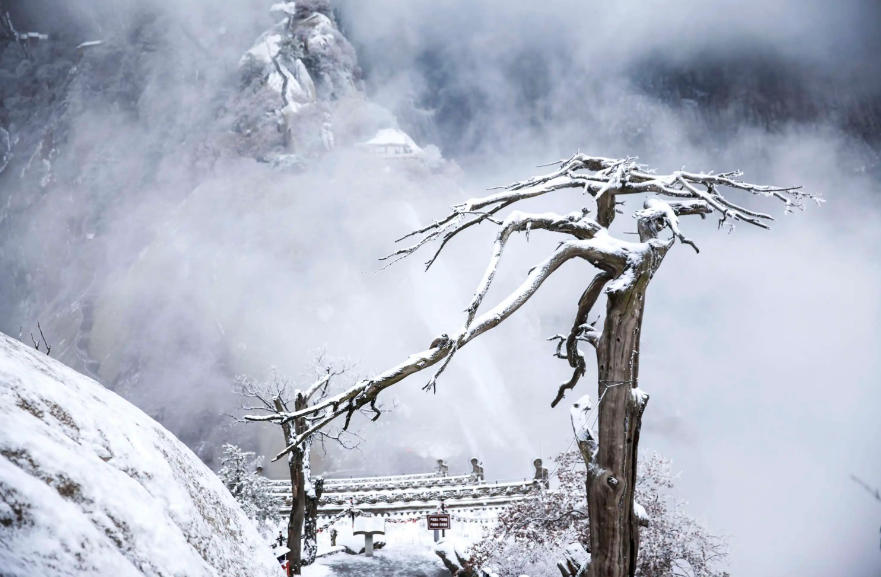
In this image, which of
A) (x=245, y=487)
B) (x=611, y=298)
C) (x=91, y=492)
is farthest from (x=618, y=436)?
(x=245, y=487)

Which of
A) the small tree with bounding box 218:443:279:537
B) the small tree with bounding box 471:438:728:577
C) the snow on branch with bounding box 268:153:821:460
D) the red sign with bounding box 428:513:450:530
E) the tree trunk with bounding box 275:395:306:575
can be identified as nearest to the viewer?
the snow on branch with bounding box 268:153:821:460

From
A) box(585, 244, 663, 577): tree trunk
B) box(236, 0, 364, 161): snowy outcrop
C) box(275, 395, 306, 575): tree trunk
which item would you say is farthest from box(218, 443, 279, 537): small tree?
box(236, 0, 364, 161): snowy outcrop

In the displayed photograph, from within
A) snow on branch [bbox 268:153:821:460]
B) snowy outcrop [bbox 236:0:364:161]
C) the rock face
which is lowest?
the rock face

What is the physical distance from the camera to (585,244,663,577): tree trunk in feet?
10.5

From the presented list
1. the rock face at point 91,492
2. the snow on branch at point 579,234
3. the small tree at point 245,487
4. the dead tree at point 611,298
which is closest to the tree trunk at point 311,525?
the small tree at point 245,487

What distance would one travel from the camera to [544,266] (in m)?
3.11

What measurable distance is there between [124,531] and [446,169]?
187 feet

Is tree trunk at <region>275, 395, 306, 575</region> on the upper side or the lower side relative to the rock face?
upper

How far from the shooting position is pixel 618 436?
3.27m

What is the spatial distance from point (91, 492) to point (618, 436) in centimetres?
303

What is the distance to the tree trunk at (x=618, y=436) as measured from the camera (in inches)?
126

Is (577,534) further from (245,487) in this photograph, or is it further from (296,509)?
(245,487)

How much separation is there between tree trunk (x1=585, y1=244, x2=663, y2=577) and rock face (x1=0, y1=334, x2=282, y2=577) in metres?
2.48

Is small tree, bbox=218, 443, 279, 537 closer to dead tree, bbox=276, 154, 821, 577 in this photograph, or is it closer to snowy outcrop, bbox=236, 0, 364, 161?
dead tree, bbox=276, 154, 821, 577
